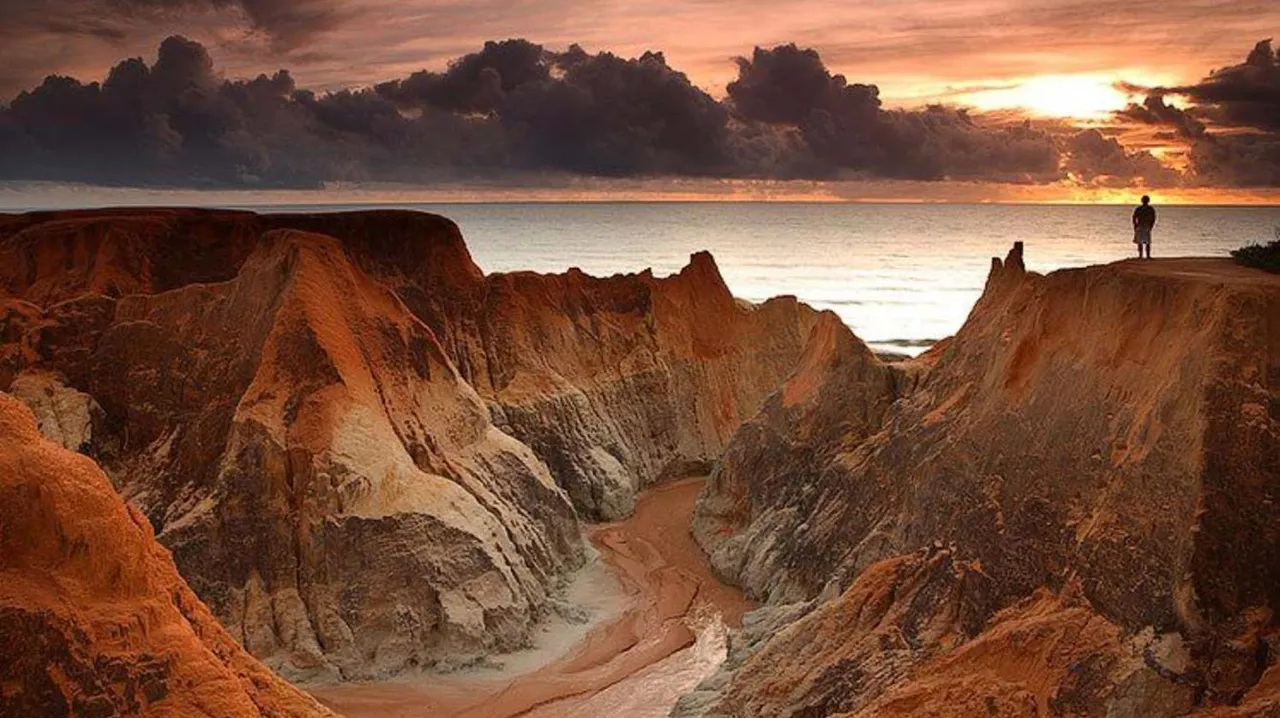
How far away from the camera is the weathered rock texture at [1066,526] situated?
14.3 metres

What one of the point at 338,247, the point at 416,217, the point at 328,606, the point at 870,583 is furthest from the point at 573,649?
the point at 416,217

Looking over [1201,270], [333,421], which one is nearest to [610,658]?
[333,421]

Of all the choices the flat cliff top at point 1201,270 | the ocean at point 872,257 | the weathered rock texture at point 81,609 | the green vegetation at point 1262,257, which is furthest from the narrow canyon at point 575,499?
the ocean at point 872,257

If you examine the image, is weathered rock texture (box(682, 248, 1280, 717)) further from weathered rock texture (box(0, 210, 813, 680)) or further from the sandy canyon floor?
weathered rock texture (box(0, 210, 813, 680))

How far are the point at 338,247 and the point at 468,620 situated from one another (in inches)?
377

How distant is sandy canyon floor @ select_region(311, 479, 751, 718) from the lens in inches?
862

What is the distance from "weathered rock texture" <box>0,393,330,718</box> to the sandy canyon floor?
9.11 meters

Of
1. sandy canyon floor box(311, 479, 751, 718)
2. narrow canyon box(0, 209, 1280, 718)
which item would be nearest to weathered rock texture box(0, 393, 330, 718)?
narrow canyon box(0, 209, 1280, 718)

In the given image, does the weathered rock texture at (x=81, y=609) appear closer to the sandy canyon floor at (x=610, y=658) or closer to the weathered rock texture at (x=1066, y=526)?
the weathered rock texture at (x=1066, y=526)

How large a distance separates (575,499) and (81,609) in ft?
75.6

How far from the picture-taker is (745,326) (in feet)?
147

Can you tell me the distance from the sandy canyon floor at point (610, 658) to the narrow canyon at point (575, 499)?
10 centimetres

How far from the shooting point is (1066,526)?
1658 cm

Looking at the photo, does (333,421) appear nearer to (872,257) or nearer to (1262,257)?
(1262,257)
